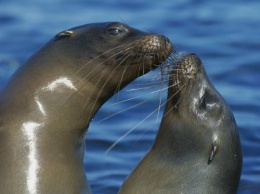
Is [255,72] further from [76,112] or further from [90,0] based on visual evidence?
[76,112]

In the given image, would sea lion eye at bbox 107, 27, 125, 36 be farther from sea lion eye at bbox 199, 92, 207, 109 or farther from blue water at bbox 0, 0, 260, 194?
blue water at bbox 0, 0, 260, 194

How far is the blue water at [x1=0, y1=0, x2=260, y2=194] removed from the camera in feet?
47.7

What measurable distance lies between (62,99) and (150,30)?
8.41 m

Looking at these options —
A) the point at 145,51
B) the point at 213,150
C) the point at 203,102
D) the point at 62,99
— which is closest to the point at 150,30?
the point at 203,102

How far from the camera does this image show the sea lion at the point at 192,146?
1153cm

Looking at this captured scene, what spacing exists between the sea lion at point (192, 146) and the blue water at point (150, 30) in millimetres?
1830

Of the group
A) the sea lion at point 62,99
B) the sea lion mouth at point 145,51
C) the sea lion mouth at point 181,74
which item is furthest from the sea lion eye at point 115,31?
the sea lion mouth at point 181,74

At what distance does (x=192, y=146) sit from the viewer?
11633 millimetres

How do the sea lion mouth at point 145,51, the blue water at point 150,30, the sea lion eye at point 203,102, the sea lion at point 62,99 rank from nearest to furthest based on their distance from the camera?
the sea lion at point 62,99, the sea lion mouth at point 145,51, the sea lion eye at point 203,102, the blue water at point 150,30

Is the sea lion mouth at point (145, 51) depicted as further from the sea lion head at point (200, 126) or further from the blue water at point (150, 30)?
the blue water at point (150, 30)

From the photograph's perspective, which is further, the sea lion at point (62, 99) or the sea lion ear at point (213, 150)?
the sea lion ear at point (213, 150)

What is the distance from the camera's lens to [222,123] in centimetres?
1158

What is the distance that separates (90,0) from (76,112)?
34.3ft

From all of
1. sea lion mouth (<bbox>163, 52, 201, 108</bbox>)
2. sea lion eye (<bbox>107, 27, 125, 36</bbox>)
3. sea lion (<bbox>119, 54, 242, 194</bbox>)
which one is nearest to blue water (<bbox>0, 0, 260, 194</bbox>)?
sea lion (<bbox>119, 54, 242, 194</bbox>)
